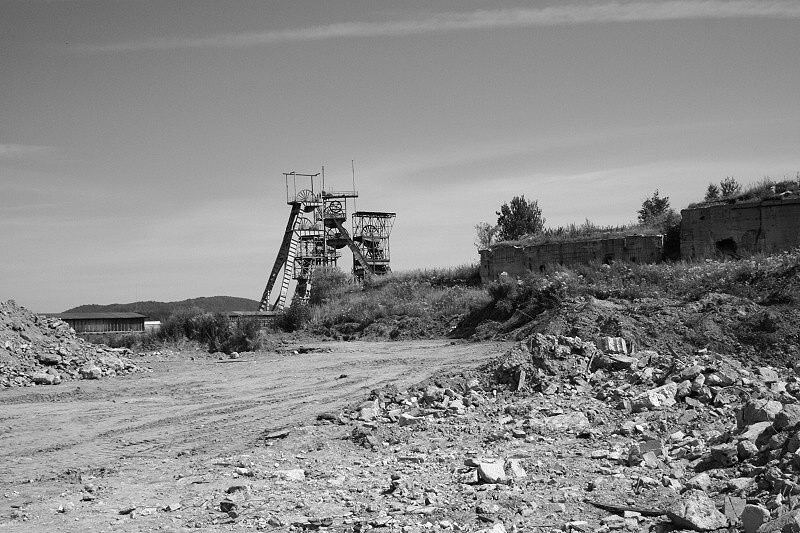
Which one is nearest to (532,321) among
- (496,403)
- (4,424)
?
(496,403)

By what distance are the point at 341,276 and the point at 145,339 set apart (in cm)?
1390

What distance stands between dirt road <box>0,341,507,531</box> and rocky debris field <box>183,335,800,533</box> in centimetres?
79

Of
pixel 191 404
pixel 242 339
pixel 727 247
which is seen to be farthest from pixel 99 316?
pixel 727 247

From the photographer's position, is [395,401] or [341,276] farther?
[341,276]

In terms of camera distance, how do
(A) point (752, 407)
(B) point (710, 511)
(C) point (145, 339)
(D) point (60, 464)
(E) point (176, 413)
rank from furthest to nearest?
(C) point (145, 339), (E) point (176, 413), (D) point (60, 464), (A) point (752, 407), (B) point (710, 511)

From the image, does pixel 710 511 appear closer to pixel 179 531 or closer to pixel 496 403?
pixel 179 531

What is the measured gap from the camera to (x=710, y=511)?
6.17 metres

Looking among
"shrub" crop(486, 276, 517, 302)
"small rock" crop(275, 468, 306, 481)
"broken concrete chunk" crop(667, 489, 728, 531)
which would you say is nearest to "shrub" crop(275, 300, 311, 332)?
"shrub" crop(486, 276, 517, 302)

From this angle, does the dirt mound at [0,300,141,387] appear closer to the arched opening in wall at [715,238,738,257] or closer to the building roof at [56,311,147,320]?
the building roof at [56,311,147,320]

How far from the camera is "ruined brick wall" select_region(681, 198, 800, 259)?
24.0m

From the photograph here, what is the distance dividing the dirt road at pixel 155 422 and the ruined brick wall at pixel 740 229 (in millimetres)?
10031

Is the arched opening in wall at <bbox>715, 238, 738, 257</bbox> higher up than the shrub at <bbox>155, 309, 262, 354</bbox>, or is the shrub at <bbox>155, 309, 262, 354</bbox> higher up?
the arched opening in wall at <bbox>715, 238, 738, 257</bbox>

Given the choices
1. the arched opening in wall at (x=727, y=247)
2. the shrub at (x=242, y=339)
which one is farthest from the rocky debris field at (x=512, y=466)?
the arched opening in wall at (x=727, y=247)

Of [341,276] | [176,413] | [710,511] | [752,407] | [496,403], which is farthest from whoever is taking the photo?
[341,276]
